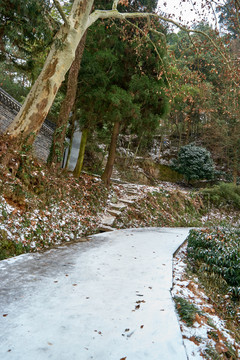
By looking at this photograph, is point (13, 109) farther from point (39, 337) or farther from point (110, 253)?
point (39, 337)

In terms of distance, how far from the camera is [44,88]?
5270 mm

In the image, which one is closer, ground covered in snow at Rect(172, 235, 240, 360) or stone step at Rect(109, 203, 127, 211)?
ground covered in snow at Rect(172, 235, 240, 360)

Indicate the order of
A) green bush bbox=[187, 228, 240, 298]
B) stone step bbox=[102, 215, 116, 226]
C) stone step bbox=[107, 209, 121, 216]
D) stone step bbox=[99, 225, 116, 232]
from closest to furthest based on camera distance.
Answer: green bush bbox=[187, 228, 240, 298]
stone step bbox=[99, 225, 116, 232]
stone step bbox=[102, 215, 116, 226]
stone step bbox=[107, 209, 121, 216]

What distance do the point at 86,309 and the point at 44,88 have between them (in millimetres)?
4312

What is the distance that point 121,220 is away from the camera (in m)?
8.41

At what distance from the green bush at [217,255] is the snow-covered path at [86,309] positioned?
3.86ft

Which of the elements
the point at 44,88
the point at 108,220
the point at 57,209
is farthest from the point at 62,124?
the point at 108,220

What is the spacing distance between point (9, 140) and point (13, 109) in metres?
6.64

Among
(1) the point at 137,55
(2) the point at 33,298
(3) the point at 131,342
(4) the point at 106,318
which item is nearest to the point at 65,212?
(2) the point at 33,298

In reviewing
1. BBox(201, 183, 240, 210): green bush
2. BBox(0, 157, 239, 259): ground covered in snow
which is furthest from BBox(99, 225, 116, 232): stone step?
BBox(201, 183, 240, 210): green bush

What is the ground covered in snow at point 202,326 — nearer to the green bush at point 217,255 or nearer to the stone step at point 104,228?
the green bush at point 217,255

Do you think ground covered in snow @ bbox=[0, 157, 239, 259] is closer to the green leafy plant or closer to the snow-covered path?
the snow-covered path

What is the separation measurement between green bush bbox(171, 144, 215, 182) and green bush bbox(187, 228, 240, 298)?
1270 centimetres

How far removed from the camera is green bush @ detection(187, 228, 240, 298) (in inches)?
179
